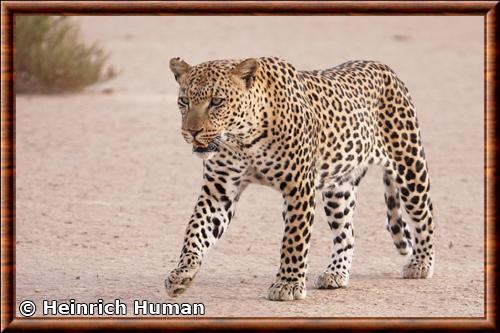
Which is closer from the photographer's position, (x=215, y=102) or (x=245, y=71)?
(x=215, y=102)

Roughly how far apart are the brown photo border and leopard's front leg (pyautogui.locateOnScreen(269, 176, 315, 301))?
2.70 feet

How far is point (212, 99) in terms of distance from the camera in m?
7.94

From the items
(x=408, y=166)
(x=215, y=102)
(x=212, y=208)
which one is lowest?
(x=212, y=208)

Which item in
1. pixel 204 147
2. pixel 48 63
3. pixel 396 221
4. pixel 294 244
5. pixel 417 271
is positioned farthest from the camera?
pixel 48 63

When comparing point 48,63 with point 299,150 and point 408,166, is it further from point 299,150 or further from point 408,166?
point 299,150

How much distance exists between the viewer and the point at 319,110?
8.81 m

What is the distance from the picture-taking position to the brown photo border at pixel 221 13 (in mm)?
7340

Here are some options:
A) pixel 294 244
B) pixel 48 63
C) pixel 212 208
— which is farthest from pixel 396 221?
pixel 48 63

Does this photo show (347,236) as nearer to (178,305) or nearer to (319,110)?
(319,110)

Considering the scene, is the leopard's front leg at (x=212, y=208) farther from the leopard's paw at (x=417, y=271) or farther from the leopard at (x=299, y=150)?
the leopard's paw at (x=417, y=271)

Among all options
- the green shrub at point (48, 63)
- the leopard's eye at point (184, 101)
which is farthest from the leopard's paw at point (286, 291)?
the green shrub at point (48, 63)

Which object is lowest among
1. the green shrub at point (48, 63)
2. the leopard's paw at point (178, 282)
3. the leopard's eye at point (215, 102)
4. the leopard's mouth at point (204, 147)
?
the leopard's paw at point (178, 282)

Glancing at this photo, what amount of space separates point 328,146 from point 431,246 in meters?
1.30

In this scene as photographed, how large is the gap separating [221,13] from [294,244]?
163cm
